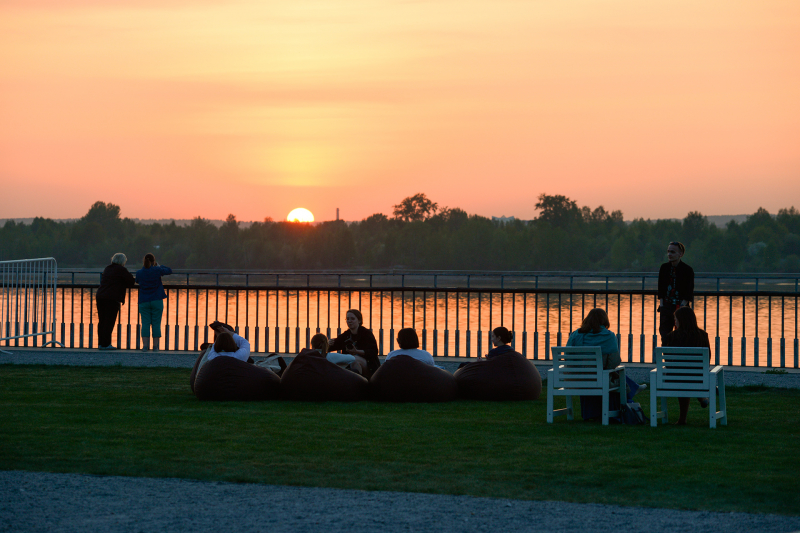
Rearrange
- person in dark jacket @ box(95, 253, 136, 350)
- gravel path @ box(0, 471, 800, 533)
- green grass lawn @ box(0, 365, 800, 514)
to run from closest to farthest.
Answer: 1. gravel path @ box(0, 471, 800, 533)
2. green grass lawn @ box(0, 365, 800, 514)
3. person in dark jacket @ box(95, 253, 136, 350)

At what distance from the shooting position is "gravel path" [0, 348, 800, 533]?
4410 millimetres

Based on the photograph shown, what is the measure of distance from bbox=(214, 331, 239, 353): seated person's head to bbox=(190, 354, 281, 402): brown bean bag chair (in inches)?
4.8

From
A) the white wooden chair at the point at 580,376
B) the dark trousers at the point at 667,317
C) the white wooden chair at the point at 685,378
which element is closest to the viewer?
the white wooden chair at the point at 685,378

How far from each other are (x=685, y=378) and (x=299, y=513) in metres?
3.94

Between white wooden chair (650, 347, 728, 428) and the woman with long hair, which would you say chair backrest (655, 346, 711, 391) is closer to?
white wooden chair (650, 347, 728, 428)

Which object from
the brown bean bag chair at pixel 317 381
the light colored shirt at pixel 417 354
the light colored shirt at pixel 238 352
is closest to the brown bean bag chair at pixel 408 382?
the light colored shirt at pixel 417 354

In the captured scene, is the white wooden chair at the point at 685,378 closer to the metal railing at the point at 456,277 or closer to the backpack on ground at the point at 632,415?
the backpack on ground at the point at 632,415

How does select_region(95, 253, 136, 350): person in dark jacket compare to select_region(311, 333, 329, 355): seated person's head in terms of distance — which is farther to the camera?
select_region(95, 253, 136, 350): person in dark jacket

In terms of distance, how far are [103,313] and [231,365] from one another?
18.5ft

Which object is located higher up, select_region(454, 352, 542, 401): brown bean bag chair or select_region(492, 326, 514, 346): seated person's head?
select_region(492, 326, 514, 346): seated person's head

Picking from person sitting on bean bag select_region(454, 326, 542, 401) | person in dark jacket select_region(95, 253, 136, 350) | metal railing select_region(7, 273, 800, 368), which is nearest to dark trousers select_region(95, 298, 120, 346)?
person in dark jacket select_region(95, 253, 136, 350)

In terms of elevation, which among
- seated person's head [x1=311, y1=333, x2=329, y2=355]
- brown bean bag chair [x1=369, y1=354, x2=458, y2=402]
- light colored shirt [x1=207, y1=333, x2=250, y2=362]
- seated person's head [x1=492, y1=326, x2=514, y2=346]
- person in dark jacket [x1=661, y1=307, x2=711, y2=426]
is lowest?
brown bean bag chair [x1=369, y1=354, x2=458, y2=402]

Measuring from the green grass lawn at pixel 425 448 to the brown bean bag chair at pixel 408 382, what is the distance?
210 mm

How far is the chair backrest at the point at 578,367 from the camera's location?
7.57 m
